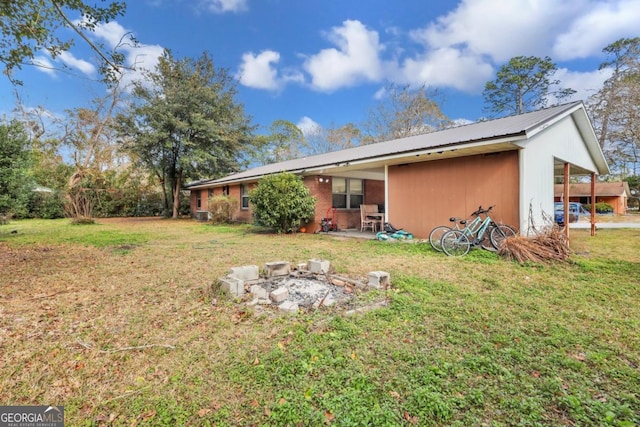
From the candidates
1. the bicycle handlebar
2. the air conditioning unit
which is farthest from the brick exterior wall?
the bicycle handlebar

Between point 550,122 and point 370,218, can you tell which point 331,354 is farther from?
point 370,218

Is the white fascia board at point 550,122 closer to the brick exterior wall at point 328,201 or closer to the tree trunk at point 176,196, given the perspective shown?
the brick exterior wall at point 328,201

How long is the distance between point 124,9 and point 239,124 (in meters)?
15.5

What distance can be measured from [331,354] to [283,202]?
7.95 metres

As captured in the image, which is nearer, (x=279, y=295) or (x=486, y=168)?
(x=279, y=295)

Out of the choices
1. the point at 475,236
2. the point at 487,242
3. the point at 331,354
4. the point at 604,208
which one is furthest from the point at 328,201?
the point at 604,208

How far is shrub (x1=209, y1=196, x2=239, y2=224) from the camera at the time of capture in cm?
1465

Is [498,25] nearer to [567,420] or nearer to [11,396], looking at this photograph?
[567,420]

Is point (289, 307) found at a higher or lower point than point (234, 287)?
lower

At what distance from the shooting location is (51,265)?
548 cm

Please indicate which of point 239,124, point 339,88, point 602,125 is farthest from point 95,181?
point 602,125

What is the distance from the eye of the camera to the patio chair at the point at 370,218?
436 inches

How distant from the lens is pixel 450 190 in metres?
7.65

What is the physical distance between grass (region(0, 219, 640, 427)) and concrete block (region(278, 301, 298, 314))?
0.14 m
